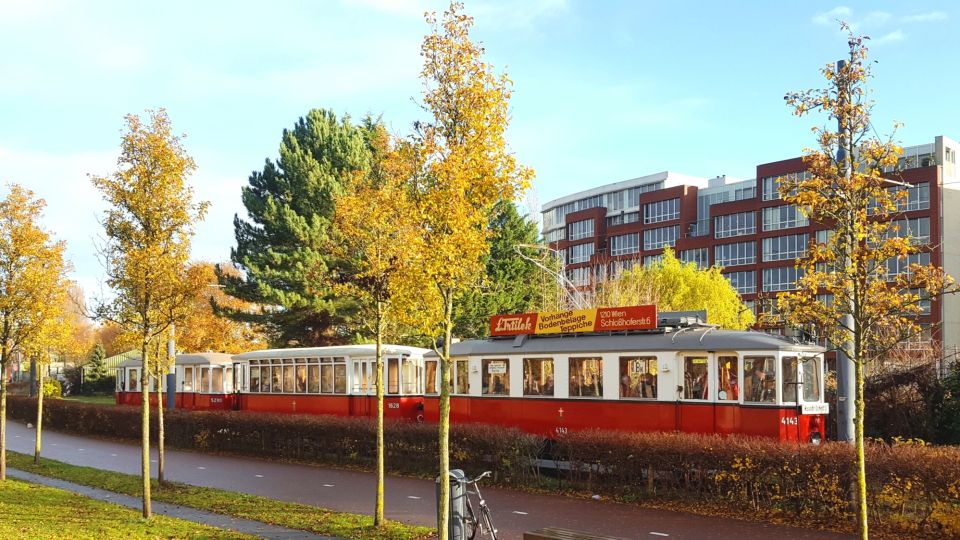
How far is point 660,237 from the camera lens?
94562mm

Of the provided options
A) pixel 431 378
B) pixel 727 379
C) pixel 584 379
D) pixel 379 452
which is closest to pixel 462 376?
pixel 431 378

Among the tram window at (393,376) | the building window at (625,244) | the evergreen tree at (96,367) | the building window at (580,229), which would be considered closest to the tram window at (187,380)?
the tram window at (393,376)

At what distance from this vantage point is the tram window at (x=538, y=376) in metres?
22.0

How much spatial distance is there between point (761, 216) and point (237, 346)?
4763 centimetres

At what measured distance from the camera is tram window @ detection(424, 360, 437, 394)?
Answer: 84.9 ft

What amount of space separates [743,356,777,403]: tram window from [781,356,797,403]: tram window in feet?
0.70

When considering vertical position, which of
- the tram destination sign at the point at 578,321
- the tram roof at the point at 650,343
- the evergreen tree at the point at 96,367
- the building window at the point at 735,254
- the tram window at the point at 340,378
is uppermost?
the building window at the point at 735,254

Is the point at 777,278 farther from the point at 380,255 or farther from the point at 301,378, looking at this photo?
the point at 380,255

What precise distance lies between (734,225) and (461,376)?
216 ft

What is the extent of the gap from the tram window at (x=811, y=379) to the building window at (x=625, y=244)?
256 feet

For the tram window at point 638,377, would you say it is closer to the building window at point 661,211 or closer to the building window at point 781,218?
the building window at point 781,218

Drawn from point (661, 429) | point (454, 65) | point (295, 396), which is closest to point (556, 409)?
point (661, 429)

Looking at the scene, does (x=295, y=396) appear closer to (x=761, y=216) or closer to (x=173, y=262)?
(x=173, y=262)

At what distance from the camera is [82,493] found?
18.1 meters
